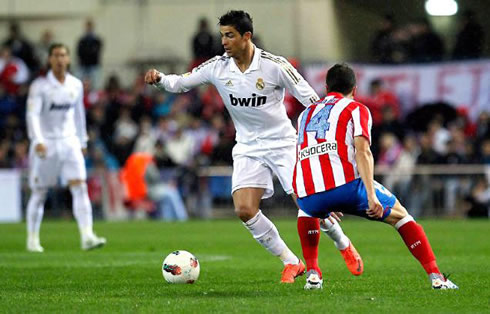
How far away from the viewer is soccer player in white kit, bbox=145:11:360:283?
9.46 meters

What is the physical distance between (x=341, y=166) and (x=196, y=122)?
1630 centimetres

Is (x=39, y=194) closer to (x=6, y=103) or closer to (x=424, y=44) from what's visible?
(x=6, y=103)

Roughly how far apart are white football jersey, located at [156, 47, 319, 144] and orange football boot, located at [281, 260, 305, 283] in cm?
115

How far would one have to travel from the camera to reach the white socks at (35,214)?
47.2 feet

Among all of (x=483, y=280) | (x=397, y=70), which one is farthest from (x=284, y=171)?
(x=397, y=70)

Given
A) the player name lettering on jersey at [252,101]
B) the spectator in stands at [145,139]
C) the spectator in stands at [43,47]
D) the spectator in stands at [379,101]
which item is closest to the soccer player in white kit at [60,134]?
the player name lettering on jersey at [252,101]

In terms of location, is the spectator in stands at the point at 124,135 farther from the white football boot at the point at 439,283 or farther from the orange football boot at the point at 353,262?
the white football boot at the point at 439,283

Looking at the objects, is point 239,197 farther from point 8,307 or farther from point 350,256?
point 8,307

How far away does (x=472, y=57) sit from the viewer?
79.7 feet

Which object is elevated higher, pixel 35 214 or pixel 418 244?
pixel 418 244

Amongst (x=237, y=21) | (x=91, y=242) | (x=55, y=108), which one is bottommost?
(x=91, y=242)

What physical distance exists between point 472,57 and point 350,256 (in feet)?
51.2

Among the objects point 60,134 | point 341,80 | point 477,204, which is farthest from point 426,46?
point 341,80

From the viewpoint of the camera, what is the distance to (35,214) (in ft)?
47.4
